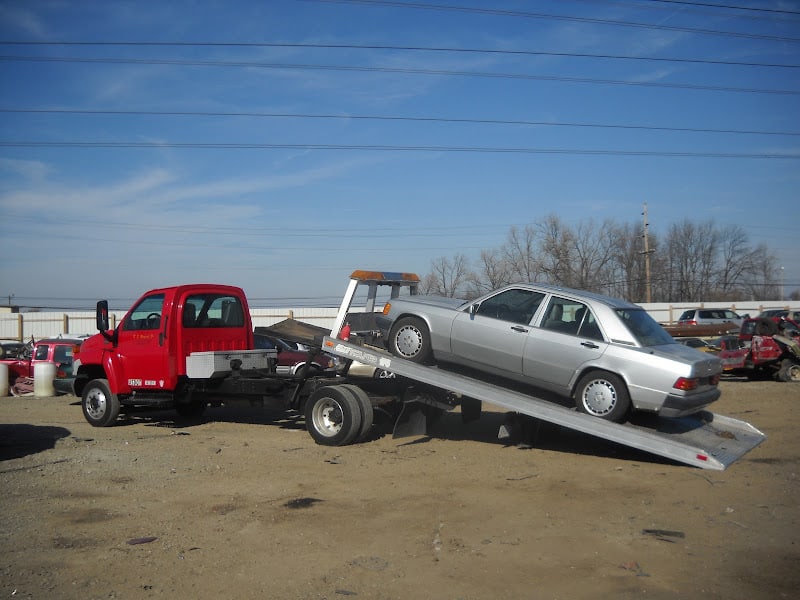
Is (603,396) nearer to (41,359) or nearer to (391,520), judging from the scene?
(391,520)

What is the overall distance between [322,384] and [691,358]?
16.9 ft

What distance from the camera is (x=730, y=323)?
34.7 meters

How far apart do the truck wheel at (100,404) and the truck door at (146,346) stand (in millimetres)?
421

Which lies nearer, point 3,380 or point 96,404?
point 96,404

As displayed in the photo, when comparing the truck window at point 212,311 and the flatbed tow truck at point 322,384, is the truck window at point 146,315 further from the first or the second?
the truck window at point 212,311

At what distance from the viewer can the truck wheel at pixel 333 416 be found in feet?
33.3

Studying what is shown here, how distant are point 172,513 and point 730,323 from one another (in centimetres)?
3304

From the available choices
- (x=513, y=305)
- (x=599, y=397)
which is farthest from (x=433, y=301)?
(x=599, y=397)

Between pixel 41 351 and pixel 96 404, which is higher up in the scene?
pixel 41 351

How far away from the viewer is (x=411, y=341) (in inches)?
404

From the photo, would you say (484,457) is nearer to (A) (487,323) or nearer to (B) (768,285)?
(A) (487,323)

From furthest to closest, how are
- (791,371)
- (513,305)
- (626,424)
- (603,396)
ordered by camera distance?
(791,371), (513,305), (626,424), (603,396)

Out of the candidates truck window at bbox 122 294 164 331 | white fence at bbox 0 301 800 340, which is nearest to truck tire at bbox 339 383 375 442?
truck window at bbox 122 294 164 331

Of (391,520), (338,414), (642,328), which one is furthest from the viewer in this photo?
(338,414)
